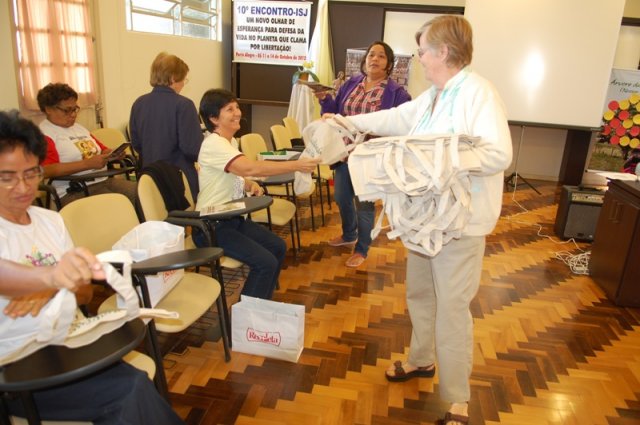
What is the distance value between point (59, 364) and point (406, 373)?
5.15ft

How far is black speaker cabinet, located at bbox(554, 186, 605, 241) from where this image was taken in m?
4.39

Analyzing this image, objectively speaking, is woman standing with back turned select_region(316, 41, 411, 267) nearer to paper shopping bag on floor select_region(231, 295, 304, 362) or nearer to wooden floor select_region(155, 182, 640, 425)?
wooden floor select_region(155, 182, 640, 425)

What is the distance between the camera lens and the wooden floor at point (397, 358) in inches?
81.6

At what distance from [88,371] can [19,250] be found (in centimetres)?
54

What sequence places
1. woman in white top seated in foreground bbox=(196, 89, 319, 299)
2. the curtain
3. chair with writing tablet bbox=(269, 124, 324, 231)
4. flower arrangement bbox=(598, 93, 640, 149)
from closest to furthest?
woman in white top seated in foreground bbox=(196, 89, 319, 299), the curtain, flower arrangement bbox=(598, 93, 640, 149), chair with writing tablet bbox=(269, 124, 324, 231)

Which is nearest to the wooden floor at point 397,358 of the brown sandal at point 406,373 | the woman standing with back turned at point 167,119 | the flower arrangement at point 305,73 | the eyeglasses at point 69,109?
the brown sandal at point 406,373

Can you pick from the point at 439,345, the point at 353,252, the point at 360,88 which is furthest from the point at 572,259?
the point at 439,345

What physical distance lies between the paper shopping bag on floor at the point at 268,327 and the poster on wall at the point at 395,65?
4.70m

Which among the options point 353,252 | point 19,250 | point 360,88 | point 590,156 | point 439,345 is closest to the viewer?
point 19,250

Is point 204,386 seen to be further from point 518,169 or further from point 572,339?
point 518,169

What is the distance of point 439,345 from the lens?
1.87 m

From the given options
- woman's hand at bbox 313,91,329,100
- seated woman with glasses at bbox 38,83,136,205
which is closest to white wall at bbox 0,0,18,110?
seated woman with glasses at bbox 38,83,136,205

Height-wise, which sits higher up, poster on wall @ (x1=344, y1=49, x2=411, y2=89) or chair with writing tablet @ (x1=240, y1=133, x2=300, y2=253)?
poster on wall @ (x1=344, y1=49, x2=411, y2=89)

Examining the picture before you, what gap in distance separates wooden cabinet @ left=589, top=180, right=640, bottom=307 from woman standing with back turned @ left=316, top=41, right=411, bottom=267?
1.70 metres
